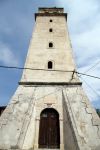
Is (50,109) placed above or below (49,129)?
above

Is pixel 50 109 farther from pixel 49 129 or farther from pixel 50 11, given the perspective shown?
pixel 50 11

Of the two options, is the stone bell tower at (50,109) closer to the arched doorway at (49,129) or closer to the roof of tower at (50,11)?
the arched doorway at (49,129)

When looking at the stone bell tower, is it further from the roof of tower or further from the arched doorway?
the roof of tower

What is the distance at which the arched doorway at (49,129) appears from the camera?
15.3 metres

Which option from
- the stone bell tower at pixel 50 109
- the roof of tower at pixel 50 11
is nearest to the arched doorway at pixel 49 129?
the stone bell tower at pixel 50 109

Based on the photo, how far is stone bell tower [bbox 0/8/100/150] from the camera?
568 inches

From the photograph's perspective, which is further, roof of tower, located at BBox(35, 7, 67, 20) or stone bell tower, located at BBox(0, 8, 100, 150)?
roof of tower, located at BBox(35, 7, 67, 20)

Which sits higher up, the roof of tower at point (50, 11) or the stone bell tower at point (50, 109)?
the roof of tower at point (50, 11)

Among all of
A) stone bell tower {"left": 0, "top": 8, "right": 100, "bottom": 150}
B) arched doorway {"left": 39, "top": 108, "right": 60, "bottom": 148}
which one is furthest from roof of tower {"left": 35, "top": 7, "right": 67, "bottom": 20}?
arched doorway {"left": 39, "top": 108, "right": 60, "bottom": 148}

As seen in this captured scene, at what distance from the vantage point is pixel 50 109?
16.5 meters

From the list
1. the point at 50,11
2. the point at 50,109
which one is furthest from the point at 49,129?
the point at 50,11

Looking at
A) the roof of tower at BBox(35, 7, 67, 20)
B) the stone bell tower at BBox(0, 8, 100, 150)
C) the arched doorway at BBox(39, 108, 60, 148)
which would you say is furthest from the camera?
the roof of tower at BBox(35, 7, 67, 20)

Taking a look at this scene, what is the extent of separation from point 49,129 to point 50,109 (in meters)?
1.36

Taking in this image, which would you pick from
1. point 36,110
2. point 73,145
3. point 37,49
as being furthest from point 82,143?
→ point 37,49
